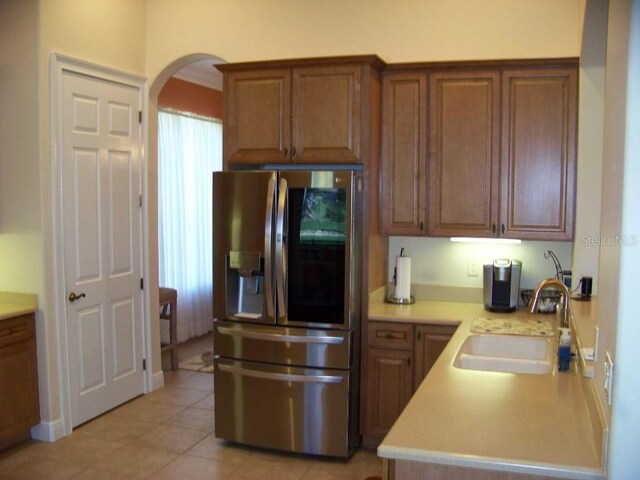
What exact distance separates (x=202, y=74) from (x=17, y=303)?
11.3 feet

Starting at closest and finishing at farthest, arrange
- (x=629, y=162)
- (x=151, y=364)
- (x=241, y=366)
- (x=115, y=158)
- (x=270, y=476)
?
1. (x=629, y=162)
2. (x=270, y=476)
3. (x=241, y=366)
4. (x=115, y=158)
5. (x=151, y=364)

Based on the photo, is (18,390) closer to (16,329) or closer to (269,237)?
(16,329)

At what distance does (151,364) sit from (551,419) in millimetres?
3465

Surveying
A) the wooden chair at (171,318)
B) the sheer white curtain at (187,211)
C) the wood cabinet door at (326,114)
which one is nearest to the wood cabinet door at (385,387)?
the wood cabinet door at (326,114)

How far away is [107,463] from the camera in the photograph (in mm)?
3631

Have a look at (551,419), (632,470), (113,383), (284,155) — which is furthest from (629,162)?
(113,383)

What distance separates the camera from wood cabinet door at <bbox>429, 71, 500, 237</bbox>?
3744 millimetres

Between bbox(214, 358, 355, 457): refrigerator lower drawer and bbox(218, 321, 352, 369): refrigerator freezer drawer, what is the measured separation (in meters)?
0.04

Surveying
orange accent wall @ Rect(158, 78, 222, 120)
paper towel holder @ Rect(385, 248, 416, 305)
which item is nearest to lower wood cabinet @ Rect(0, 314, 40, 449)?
paper towel holder @ Rect(385, 248, 416, 305)

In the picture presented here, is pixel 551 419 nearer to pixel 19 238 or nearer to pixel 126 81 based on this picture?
pixel 19 238

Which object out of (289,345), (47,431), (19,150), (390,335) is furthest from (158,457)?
(19,150)

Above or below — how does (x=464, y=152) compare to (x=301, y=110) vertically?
below

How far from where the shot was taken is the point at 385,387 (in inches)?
149

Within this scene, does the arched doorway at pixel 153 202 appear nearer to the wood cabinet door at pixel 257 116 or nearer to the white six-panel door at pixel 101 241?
the white six-panel door at pixel 101 241
